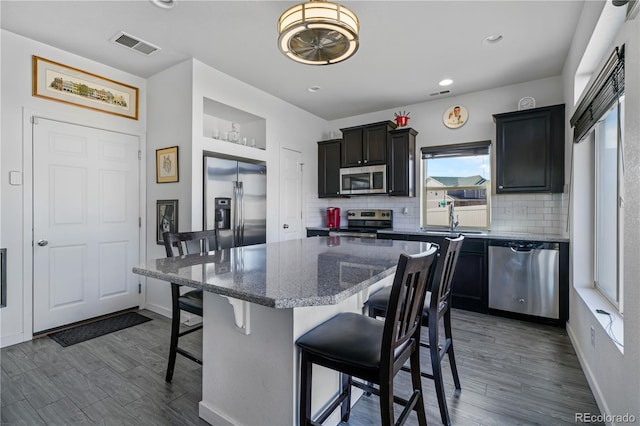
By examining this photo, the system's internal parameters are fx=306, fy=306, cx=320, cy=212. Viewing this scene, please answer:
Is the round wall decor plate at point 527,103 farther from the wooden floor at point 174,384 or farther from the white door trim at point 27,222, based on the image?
the white door trim at point 27,222

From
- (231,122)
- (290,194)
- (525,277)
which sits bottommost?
(525,277)

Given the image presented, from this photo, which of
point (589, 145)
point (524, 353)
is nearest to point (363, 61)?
point (589, 145)

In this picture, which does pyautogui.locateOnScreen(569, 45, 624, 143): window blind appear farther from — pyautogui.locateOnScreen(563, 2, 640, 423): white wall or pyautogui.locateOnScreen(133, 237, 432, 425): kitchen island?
pyautogui.locateOnScreen(133, 237, 432, 425): kitchen island

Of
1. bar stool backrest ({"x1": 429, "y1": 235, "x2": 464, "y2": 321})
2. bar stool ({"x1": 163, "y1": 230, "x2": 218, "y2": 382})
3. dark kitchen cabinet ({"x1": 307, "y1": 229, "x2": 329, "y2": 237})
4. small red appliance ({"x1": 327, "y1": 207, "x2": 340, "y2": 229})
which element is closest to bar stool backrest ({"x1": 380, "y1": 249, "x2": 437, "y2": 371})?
bar stool backrest ({"x1": 429, "y1": 235, "x2": 464, "y2": 321})

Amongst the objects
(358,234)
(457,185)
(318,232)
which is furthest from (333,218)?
(457,185)

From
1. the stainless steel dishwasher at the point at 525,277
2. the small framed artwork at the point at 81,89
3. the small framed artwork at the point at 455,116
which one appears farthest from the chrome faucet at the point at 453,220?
the small framed artwork at the point at 81,89

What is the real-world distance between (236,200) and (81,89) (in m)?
1.96

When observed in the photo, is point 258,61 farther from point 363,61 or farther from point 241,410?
point 241,410

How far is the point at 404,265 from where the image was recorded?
1056mm

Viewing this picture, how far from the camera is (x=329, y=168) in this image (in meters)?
5.17

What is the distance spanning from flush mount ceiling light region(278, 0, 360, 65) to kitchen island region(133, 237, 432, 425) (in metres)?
1.29

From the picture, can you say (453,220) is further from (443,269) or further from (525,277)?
(443,269)

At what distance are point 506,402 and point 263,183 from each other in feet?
11.0

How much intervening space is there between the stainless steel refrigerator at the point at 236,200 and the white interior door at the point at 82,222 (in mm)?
1055
